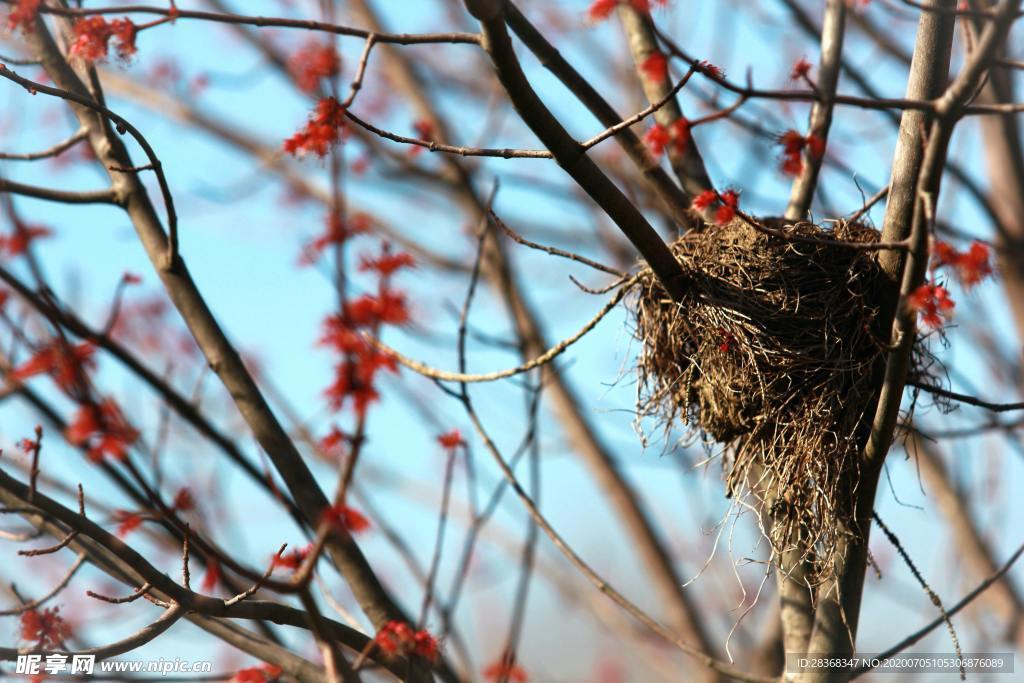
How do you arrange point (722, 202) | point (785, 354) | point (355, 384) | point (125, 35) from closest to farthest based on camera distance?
point (355, 384)
point (722, 202)
point (125, 35)
point (785, 354)

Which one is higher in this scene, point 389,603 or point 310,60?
point 310,60

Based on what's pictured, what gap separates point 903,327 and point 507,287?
84.0 inches

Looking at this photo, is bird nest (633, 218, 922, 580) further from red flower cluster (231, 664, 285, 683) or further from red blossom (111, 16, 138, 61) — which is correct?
red blossom (111, 16, 138, 61)

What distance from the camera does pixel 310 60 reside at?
329 centimetres

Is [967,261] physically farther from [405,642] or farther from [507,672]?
[507,672]

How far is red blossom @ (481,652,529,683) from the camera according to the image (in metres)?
2.88

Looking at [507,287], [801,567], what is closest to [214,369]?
[507,287]

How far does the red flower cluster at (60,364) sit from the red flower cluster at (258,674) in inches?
33.4

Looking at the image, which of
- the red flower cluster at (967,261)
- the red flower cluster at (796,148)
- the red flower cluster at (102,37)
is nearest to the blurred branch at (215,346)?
the red flower cluster at (102,37)

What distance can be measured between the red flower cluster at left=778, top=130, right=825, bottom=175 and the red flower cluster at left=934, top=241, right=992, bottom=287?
426mm

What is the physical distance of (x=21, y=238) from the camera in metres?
2.51

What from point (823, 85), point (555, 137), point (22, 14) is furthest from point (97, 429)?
point (823, 85)

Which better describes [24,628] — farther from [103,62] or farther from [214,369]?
[103,62]

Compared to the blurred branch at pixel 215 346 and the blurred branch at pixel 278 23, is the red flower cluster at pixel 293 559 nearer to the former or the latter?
the blurred branch at pixel 215 346
